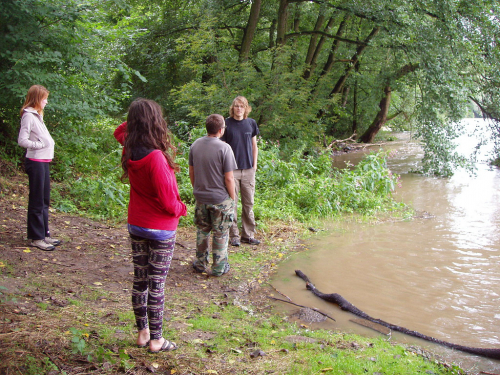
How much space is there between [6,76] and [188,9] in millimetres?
12128

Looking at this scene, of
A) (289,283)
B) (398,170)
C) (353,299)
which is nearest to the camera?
(353,299)

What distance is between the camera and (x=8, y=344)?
3021 millimetres

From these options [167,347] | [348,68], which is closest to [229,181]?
[167,347]

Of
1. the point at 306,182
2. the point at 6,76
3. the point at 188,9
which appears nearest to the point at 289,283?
the point at 306,182

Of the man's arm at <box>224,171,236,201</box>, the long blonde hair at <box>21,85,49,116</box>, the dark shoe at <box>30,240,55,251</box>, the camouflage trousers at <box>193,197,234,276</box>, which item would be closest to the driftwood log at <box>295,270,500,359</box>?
the camouflage trousers at <box>193,197,234,276</box>

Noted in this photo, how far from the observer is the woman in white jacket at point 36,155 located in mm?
5094

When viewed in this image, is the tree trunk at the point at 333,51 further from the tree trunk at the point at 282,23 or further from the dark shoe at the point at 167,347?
the dark shoe at the point at 167,347

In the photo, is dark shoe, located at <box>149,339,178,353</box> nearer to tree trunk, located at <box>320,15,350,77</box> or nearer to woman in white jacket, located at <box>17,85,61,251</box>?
woman in white jacket, located at <box>17,85,61,251</box>

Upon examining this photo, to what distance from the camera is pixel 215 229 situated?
5293 millimetres

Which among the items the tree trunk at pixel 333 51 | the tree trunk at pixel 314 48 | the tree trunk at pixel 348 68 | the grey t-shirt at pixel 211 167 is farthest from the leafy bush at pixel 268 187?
the tree trunk at pixel 333 51

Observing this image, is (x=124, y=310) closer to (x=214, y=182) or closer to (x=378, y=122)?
(x=214, y=182)

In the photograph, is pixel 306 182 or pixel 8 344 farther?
pixel 306 182

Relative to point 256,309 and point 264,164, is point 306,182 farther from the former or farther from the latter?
point 256,309

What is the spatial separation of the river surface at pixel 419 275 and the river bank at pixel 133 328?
0.53 m
